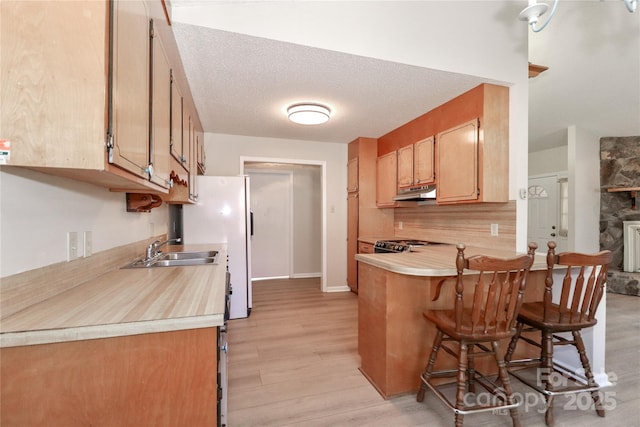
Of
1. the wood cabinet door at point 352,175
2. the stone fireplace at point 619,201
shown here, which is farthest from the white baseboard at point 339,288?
the stone fireplace at point 619,201

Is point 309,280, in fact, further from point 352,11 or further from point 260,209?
point 352,11

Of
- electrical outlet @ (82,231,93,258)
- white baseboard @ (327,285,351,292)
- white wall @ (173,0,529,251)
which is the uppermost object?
white wall @ (173,0,529,251)

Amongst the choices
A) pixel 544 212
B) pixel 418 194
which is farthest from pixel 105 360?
pixel 544 212

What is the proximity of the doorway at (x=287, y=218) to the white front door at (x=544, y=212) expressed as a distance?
165 inches

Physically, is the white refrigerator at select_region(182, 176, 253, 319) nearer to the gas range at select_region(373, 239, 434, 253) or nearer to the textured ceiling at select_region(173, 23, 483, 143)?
the textured ceiling at select_region(173, 23, 483, 143)

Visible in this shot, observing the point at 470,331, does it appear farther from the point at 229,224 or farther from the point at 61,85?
the point at 229,224

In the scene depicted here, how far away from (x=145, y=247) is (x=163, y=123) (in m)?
1.18

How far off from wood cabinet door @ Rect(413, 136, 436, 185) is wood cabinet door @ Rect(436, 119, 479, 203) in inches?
4.1

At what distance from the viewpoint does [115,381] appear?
2.97ft

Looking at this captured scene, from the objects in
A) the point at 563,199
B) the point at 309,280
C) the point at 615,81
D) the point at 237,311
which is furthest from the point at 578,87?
the point at 237,311

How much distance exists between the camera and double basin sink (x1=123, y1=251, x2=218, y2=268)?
6.36 ft

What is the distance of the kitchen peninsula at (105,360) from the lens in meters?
0.83

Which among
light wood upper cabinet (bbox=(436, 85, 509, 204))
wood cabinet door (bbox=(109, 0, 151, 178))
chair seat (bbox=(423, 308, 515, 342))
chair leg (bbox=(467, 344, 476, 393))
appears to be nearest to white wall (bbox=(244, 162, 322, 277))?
light wood upper cabinet (bbox=(436, 85, 509, 204))

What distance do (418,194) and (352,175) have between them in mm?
1447
